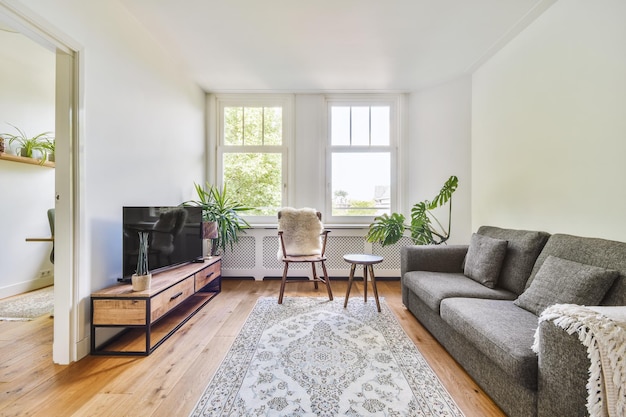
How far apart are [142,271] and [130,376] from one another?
0.65 metres

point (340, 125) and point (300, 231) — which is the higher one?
point (340, 125)

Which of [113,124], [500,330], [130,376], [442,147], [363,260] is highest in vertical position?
[442,147]

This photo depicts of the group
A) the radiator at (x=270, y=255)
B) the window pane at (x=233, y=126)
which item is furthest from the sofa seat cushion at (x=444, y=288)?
the window pane at (x=233, y=126)

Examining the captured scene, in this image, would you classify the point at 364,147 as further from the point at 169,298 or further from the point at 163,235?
the point at 169,298

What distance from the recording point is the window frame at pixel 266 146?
12.6 ft

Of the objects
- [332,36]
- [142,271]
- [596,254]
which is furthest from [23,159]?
[596,254]

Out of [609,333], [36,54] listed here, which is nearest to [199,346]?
[609,333]

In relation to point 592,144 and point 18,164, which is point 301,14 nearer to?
point 592,144

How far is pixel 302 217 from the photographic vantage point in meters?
3.25

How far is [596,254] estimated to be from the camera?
59.1 inches

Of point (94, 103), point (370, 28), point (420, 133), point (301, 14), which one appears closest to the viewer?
point (94, 103)

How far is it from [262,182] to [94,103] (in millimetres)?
2159

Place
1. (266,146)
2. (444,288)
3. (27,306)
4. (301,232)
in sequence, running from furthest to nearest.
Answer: (266,146)
(301,232)
(27,306)
(444,288)

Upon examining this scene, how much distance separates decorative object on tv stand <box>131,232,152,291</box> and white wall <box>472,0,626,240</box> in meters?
3.01
